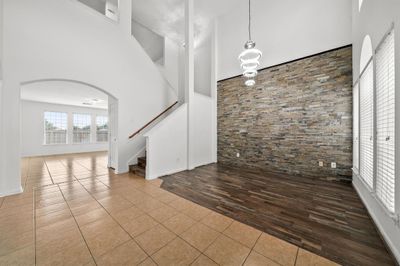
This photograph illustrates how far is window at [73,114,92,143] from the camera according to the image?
935cm

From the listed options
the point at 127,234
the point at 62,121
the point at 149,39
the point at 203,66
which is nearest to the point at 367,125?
the point at 127,234

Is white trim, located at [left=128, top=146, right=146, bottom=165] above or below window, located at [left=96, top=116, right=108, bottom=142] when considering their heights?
below

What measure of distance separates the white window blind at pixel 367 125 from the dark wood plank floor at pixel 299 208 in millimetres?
568

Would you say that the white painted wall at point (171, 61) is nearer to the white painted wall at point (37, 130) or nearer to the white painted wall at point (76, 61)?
the white painted wall at point (76, 61)

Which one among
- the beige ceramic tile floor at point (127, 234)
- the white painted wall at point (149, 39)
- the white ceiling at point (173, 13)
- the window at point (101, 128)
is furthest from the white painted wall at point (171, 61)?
the window at point (101, 128)

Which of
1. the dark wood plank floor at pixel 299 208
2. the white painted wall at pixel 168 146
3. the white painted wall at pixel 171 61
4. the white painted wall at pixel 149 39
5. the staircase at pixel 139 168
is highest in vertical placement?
the white painted wall at pixel 149 39

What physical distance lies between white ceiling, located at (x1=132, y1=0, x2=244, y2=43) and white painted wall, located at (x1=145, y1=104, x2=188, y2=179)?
3.69 m

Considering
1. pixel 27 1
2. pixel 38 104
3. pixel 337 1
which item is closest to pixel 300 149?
pixel 337 1

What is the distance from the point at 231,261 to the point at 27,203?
346cm

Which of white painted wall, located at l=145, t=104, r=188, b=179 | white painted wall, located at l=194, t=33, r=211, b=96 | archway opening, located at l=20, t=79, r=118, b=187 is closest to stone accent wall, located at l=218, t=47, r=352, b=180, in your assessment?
white painted wall, located at l=194, t=33, r=211, b=96

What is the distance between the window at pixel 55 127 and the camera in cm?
844

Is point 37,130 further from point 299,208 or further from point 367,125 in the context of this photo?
point 367,125

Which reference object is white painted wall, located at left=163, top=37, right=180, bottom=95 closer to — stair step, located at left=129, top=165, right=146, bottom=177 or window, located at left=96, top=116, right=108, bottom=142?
stair step, located at left=129, top=165, right=146, bottom=177

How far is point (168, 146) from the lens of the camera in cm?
432
